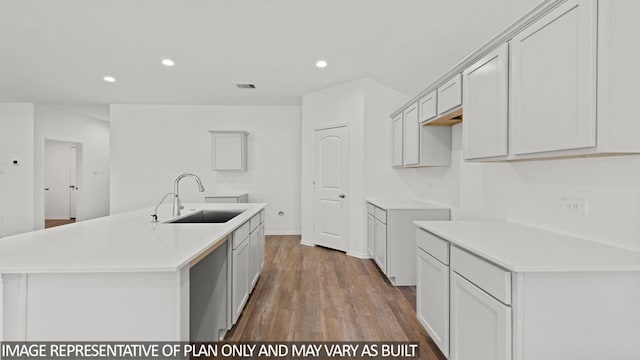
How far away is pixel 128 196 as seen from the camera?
20.4 ft

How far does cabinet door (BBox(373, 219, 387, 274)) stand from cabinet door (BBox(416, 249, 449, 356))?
3.84ft

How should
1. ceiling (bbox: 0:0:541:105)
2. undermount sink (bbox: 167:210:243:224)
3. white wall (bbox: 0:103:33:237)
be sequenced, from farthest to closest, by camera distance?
1. white wall (bbox: 0:103:33:237)
2. undermount sink (bbox: 167:210:243:224)
3. ceiling (bbox: 0:0:541:105)

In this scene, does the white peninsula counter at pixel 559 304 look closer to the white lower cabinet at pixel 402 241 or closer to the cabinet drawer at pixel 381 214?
the white lower cabinet at pixel 402 241

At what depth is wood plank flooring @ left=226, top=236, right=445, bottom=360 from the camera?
2.29 metres

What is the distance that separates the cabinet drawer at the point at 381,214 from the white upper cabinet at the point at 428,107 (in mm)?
1081

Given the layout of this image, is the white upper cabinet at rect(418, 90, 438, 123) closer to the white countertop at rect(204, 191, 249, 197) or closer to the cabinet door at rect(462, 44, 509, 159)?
the cabinet door at rect(462, 44, 509, 159)

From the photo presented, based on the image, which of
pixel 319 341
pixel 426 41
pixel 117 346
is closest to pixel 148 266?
pixel 117 346

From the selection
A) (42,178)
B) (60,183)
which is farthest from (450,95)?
(60,183)

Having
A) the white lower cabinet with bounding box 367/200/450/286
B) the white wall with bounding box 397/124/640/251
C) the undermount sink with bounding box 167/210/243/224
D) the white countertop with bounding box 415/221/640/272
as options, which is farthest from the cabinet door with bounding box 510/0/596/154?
the undermount sink with bounding box 167/210/243/224

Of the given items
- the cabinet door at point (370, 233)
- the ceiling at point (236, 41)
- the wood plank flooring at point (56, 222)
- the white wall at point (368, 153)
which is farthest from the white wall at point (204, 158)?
the wood plank flooring at point (56, 222)

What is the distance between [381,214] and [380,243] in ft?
1.17

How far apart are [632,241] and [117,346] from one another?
231cm

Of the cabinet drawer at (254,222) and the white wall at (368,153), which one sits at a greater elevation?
the white wall at (368,153)

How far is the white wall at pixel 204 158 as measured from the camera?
20.3 feet
